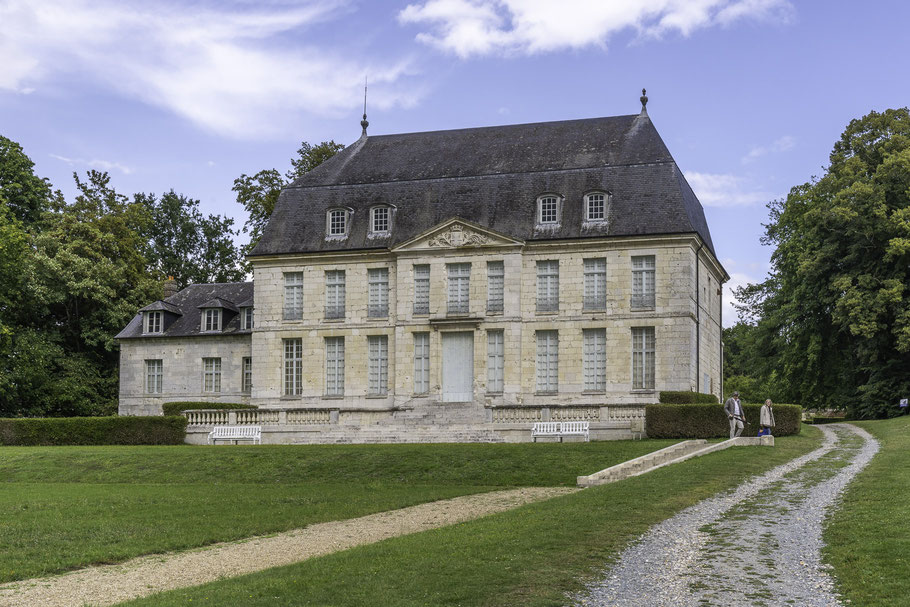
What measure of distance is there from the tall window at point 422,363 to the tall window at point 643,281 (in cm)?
746

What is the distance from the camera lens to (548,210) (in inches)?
1479

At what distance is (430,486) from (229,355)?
22.5 m

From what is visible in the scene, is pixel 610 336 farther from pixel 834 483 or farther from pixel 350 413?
pixel 834 483

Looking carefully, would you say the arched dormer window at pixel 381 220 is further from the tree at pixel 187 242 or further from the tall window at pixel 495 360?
the tree at pixel 187 242

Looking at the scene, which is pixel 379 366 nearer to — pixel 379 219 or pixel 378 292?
pixel 378 292

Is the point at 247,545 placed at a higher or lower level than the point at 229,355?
lower

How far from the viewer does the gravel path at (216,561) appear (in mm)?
11195

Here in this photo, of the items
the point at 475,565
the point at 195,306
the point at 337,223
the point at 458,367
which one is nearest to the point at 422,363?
the point at 458,367

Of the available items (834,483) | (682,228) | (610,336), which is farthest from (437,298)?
(834,483)

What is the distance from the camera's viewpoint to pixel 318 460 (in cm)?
2520

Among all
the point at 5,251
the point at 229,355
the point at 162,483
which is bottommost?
the point at 162,483

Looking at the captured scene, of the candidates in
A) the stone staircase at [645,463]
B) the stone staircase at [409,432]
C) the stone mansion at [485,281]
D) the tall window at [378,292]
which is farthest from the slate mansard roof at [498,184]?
the stone staircase at [645,463]

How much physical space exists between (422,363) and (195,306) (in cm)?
1251

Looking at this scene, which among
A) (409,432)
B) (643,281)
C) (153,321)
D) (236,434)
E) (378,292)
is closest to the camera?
(409,432)
